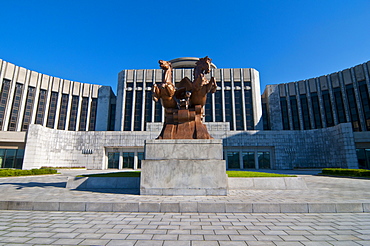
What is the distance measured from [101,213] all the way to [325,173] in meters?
25.2

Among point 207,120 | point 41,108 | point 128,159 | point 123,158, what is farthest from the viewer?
point 207,120

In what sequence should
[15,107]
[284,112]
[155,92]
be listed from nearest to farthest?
[155,92] < [15,107] < [284,112]

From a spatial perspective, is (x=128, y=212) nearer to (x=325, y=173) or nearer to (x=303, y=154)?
(x=325, y=173)

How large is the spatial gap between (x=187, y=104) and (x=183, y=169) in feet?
11.7

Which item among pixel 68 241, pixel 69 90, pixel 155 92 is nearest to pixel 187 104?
pixel 155 92

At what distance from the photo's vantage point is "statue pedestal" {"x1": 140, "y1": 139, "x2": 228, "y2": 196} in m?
8.61

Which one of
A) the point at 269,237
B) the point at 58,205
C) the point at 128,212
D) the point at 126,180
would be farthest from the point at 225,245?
the point at 126,180

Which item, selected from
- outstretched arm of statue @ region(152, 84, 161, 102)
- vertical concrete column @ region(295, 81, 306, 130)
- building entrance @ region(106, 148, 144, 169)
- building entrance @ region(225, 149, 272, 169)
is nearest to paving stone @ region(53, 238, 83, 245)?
outstretched arm of statue @ region(152, 84, 161, 102)

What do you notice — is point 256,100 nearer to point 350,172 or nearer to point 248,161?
point 248,161

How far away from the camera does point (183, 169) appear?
8.83 metres

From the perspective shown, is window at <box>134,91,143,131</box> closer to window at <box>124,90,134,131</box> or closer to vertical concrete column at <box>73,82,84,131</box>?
window at <box>124,90,134,131</box>

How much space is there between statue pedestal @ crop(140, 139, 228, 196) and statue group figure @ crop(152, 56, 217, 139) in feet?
2.59

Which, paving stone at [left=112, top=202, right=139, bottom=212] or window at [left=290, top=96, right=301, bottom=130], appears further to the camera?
window at [left=290, top=96, right=301, bottom=130]

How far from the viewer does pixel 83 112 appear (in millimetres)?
50469
